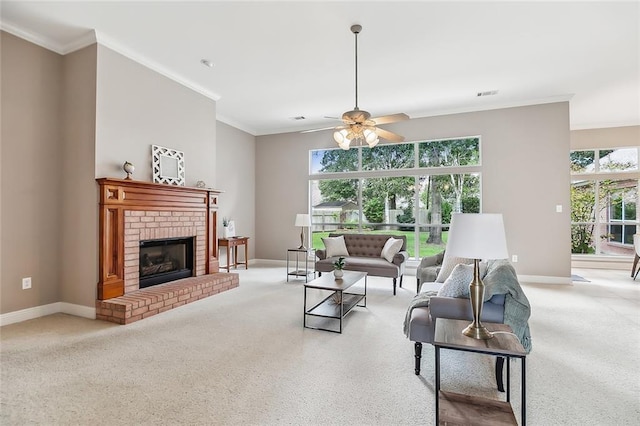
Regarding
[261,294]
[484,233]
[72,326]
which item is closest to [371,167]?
[261,294]

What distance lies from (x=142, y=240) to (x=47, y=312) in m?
1.28

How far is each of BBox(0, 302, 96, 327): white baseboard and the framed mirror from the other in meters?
1.75

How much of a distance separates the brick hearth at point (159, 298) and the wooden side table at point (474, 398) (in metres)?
3.19

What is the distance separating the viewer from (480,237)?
182cm

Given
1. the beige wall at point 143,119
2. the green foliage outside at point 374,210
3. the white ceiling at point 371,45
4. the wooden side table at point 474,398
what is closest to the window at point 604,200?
the white ceiling at point 371,45

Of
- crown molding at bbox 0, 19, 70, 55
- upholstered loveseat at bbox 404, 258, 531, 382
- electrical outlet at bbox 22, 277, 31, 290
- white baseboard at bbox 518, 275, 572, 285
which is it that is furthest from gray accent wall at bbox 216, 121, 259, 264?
white baseboard at bbox 518, 275, 572, 285

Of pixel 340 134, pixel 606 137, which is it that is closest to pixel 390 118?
pixel 340 134

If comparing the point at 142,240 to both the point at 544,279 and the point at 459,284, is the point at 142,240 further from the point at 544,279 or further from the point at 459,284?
the point at 544,279

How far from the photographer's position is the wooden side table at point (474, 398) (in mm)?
1657

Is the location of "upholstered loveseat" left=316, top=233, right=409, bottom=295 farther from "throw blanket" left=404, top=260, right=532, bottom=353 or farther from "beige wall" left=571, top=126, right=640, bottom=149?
"beige wall" left=571, top=126, right=640, bottom=149

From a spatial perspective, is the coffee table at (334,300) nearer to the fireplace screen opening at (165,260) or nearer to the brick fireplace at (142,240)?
the brick fireplace at (142,240)

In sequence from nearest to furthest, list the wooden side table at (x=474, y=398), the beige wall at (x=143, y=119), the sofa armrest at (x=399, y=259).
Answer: the wooden side table at (x=474, y=398) < the beige wall at (x=143, y=119) < the sofa armrest at (x=399, y=259)

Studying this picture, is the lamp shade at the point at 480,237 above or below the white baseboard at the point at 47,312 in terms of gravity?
above

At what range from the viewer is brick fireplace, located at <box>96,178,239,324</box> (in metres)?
3.58
